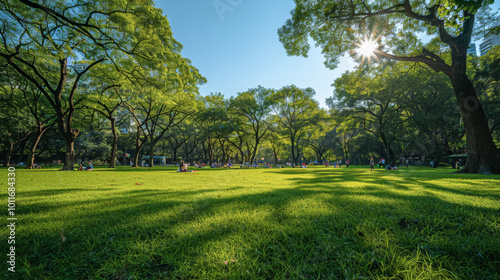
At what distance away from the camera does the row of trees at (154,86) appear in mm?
10188

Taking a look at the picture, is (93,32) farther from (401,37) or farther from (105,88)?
(401,37)

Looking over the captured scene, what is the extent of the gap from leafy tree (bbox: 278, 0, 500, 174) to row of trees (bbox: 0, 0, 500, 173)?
0.10 metres

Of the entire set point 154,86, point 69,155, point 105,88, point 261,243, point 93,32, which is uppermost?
point 93,32

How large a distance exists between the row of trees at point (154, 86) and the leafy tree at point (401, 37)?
10 centimetres

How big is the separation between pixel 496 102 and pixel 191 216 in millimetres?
34679

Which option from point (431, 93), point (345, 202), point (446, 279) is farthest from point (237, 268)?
point (431, 93)

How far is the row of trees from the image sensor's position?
10.2m

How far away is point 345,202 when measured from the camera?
367cm

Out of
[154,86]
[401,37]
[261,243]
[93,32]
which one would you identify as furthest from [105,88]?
[401,37]

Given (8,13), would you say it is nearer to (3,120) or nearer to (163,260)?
(163,260)

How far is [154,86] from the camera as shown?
577 inches

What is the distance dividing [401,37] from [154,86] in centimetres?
1859

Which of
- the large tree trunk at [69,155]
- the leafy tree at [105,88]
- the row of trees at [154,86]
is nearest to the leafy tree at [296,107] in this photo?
the row of trees at [154,86]

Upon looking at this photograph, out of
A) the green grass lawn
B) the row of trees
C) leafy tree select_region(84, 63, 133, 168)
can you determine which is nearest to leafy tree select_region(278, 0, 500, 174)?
the row of trees
